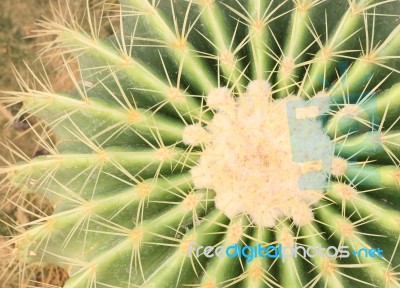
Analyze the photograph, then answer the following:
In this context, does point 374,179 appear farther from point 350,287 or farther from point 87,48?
point 87,48

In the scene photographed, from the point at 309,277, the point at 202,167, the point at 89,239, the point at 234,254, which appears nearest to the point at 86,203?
the point at 89,239

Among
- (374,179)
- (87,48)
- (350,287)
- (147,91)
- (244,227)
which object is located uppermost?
(87,48)

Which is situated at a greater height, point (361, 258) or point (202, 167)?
point (202, 167)

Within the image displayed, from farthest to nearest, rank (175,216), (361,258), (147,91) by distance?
(147,91) < (175,216) < (361,258)

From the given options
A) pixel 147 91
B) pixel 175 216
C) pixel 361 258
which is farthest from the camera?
pixel 147 91

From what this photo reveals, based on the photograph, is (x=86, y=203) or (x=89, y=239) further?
(x=89, y=239)
